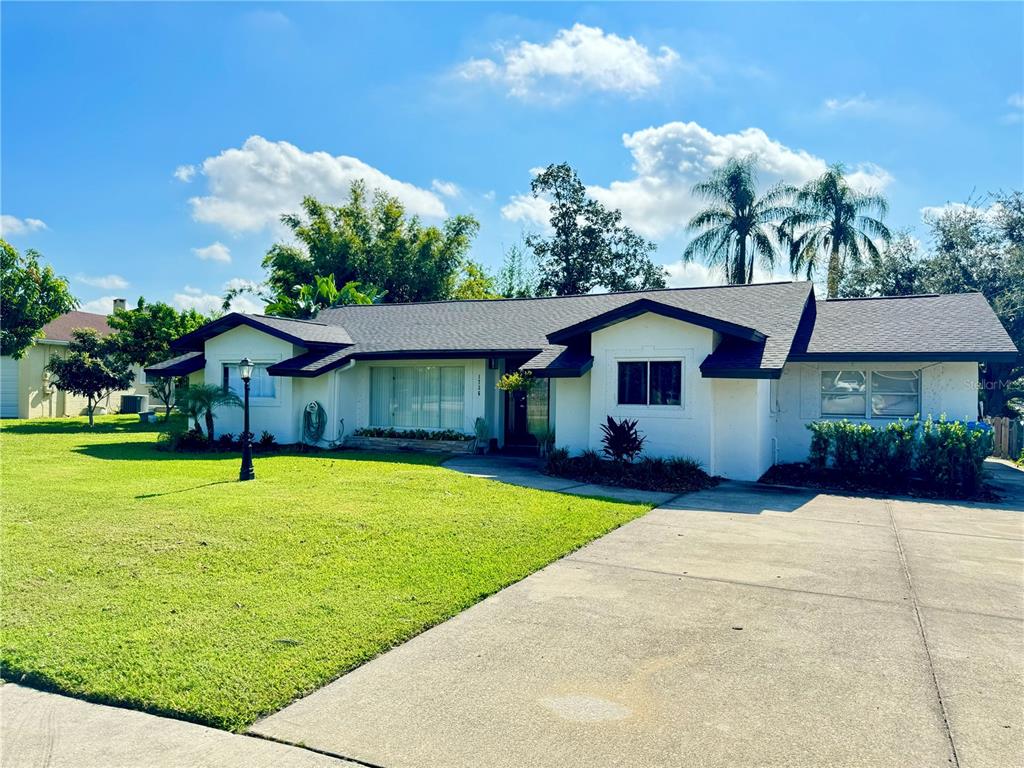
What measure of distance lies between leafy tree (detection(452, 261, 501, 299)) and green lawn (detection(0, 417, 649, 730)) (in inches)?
1125

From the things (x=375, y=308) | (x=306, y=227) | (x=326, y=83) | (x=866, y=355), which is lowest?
(x=866, y=355)

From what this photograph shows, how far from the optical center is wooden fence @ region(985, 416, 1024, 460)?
1762 centimetres

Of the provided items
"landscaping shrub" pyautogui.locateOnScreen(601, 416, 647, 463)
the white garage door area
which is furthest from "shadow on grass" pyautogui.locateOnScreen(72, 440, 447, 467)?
the white garage door area

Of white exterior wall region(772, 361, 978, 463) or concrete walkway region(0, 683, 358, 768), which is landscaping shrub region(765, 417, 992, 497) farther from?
concrete walkway region(0, 683, 358, 768)

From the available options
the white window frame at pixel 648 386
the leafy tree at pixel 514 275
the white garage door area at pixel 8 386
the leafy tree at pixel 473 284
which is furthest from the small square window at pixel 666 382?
the leafy tree at pixel 514 275

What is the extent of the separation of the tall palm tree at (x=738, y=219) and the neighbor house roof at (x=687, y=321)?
45.7 feet

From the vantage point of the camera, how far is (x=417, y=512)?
9.29 metres

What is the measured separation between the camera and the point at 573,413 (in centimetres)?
1501

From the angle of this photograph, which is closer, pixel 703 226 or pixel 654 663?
pixel 654 663

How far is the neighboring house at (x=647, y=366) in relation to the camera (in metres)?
13.4

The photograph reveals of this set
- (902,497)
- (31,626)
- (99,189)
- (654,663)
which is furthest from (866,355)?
(99,189)

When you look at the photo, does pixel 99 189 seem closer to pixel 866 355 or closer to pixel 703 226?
pixel 866 355

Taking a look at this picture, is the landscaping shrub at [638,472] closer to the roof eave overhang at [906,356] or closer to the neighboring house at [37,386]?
the roof eave overhang at [906,356]

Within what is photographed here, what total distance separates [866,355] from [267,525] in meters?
12.3
